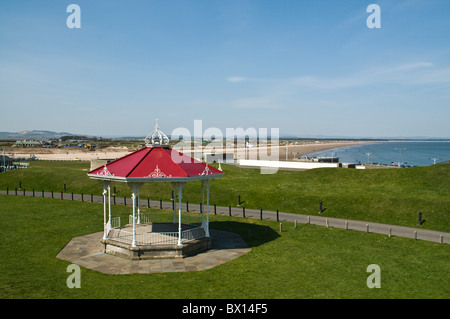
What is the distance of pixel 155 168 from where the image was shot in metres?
19.3

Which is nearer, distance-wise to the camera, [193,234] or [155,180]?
[155,180]

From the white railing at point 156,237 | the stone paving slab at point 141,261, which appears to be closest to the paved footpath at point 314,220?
the stone paving slab at point 141,261

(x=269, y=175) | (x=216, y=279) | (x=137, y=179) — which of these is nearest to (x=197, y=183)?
(x=269, y=175)

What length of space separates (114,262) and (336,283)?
1168 centimetres

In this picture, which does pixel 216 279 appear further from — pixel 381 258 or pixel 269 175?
pixel 269 175

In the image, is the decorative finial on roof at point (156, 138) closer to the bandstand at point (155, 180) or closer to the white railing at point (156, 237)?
the bandstand at point (155, 180)

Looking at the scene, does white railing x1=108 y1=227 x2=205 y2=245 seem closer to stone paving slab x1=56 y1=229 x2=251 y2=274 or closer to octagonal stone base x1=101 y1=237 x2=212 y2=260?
octagonal stone base x1=101 y1=237 x2=212 y2=260

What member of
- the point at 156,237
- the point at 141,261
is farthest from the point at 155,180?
the point at 141,261

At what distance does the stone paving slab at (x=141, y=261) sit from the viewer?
17.2m

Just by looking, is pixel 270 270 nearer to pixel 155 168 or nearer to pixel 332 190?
pixel 155 168

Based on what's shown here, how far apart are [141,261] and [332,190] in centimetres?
2551

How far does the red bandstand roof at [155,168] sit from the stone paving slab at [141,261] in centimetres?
453

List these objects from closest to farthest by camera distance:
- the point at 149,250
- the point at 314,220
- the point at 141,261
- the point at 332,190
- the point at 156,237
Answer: the point at 141,261
the point at 149,250
the point at 156,237
the point at 314,220
the point at 332,190

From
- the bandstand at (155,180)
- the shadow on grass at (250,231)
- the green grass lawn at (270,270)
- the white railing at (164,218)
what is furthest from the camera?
the white railing at (164,218)
